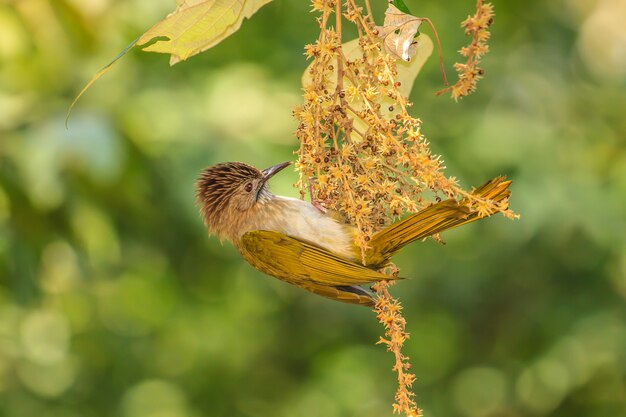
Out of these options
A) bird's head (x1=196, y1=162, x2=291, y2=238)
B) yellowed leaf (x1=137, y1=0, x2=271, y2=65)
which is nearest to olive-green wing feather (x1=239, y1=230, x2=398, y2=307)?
bird's head (x1=196, y1=162, x2=291, y2=238)

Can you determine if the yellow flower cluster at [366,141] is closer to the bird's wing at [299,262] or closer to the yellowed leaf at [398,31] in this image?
the yellowed leaf at [398,31]

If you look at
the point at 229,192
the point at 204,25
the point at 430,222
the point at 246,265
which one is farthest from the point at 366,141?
the point at 246,265

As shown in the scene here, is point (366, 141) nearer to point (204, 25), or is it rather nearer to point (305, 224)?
point (204, 25)

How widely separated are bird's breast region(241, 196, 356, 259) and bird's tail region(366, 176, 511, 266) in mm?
224

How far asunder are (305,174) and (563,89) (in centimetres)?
603

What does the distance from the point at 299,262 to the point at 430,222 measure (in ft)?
1.61

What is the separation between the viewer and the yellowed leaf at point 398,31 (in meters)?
2.18

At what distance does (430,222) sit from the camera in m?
2.16

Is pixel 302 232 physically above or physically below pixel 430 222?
above

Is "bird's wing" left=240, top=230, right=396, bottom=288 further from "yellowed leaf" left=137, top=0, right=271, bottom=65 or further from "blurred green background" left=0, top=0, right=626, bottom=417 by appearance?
"blurred green background" left=0, top=0, right=626, bottom=417

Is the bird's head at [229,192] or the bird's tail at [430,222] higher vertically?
the bird's head at [229,192]

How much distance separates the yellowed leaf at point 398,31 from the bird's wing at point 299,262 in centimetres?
50

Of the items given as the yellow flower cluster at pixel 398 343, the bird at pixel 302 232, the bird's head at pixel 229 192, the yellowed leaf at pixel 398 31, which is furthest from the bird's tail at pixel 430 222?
the bird's head at pixel 229 192

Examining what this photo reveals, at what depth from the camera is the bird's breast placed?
8.66ft
